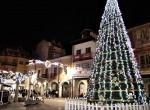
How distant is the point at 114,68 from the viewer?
434 inches

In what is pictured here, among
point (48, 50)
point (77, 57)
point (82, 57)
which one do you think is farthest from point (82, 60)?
point (48, 50)

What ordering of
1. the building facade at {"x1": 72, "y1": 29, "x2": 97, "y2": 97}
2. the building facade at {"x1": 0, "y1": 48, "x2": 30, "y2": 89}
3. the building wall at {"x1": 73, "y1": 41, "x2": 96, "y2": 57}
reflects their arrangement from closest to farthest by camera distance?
1. the building facade at {"x1": 72, "y1": 29, "x2": 97, "y2": 97}
2. the building wall at {"x1": 73, "y1": 41, "x2": 96, "y2": 57}
3. the building facade at {"x1": 0, "y1": 48, "x2": 30, "y2": 89}

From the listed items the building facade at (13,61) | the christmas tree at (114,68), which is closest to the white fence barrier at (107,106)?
the christmas tree at (114,68)

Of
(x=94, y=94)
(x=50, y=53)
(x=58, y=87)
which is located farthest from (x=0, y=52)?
(x=94, y=94)

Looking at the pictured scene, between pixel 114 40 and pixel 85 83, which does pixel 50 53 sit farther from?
pixel 114 40

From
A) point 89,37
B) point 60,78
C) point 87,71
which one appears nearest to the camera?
point 87,71

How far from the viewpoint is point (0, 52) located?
49.5m

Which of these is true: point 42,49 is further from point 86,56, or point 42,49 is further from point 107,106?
point 107,106

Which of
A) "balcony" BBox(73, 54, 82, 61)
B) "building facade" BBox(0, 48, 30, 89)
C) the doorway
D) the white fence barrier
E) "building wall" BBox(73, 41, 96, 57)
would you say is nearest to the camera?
the white fence barrier

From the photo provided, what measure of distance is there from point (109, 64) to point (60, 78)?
2195 centimetres

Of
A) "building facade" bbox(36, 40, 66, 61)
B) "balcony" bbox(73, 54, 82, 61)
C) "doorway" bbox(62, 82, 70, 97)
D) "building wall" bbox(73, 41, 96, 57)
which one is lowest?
"doorway" bbox(62, 82, 70, 97)

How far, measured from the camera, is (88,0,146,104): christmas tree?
1038 centimetres

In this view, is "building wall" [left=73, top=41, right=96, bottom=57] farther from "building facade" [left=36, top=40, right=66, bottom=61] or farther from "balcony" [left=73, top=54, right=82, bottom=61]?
"building facade" [left=36, top=40, right=66, bottom=61]

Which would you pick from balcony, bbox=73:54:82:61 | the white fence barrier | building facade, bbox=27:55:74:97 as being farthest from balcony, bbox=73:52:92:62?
the white fence barrier
